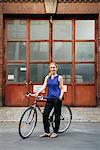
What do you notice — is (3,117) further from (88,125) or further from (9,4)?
(9,4)

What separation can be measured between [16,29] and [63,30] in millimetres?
1811

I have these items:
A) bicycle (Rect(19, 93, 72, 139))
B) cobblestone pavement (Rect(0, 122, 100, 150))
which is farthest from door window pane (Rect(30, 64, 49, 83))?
bicycle (Rect(19, 93, 72, 139))

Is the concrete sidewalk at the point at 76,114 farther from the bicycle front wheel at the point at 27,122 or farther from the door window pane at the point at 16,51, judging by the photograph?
the bicycle front wheel at the point at 27,122

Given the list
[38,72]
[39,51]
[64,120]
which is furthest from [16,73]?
[64,120]

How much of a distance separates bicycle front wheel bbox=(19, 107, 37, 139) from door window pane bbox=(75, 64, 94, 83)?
7.31m

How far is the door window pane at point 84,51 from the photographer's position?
18.6 metres

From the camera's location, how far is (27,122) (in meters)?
11.2

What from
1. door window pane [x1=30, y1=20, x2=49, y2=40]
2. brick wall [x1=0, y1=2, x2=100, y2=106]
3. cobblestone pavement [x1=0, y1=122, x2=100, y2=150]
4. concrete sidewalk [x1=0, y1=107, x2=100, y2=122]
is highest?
brick wall [x1=0, y1=2, x2=100, y2=106]

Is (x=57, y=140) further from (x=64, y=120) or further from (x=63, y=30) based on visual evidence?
(x=63, y=30)

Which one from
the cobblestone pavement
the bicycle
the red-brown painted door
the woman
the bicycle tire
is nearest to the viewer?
the cobblestone pavement

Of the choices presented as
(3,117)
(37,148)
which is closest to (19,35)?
(3,117)

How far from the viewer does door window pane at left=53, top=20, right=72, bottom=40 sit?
61.3 feet

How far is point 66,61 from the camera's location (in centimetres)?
1858

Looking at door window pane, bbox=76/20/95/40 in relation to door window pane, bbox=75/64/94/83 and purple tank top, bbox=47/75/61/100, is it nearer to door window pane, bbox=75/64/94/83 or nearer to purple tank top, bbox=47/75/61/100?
door window pane, bbox=75/64/94/83
